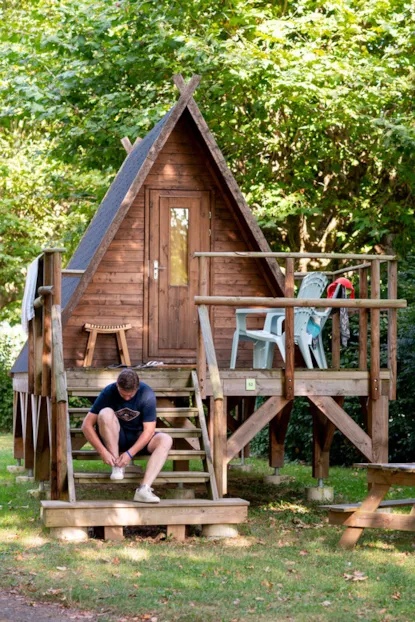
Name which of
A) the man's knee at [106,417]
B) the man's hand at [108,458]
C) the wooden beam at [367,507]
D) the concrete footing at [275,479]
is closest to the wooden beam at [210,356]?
the man's knee at [106,417]

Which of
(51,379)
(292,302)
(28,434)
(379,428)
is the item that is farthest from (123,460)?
(28,434)

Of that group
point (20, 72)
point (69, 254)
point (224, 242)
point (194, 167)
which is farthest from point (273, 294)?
point (69, 254)

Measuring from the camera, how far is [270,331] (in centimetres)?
1177

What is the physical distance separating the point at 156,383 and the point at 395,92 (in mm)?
8011

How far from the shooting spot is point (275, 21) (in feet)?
51.8

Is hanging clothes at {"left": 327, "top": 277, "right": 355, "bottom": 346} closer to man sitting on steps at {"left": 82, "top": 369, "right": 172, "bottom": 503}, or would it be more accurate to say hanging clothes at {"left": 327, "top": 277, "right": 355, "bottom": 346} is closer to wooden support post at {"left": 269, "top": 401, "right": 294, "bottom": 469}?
wooden support post at {"left": 269, "top": 401, "right": 294, "bottom": 469}

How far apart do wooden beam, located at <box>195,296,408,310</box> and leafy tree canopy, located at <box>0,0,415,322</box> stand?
5638 millimetres

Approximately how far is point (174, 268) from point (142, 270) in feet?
1.36

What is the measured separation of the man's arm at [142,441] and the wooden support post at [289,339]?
197 cm

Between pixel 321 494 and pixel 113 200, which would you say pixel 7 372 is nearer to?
pixel 113 200

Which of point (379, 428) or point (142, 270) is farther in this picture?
point (142, 270)

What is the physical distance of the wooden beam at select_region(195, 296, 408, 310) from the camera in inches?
391

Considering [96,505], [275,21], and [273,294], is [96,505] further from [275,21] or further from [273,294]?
[275,21]

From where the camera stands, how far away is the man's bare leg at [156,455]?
8.68 meters
